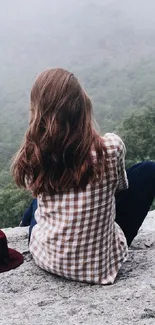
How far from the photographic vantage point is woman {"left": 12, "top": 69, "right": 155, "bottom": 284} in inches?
67.2

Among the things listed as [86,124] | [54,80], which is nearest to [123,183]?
[86,124]

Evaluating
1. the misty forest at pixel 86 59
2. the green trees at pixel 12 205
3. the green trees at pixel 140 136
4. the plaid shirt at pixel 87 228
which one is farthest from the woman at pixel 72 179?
the green trees at pixel 140 136

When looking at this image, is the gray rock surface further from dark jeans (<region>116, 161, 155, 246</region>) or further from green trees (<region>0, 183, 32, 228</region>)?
green trees (<region>0, 183, 32, 228</region>)

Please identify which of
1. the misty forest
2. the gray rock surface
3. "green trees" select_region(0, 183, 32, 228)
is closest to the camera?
the gray rock surface

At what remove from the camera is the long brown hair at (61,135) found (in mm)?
1700

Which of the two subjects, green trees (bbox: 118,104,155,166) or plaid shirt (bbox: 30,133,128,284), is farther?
green trees (bbox: 118,104,155,166)

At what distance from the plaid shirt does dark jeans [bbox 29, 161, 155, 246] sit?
10cm

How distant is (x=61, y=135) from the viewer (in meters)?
1.71

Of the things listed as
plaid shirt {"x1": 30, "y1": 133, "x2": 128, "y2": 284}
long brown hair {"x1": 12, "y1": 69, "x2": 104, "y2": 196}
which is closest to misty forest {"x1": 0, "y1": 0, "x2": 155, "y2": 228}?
plaid shirt {"x1": 30, "y1": 133, "x2": 128, "y2": 284}

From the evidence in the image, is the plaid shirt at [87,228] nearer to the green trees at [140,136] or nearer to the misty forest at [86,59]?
the misty forest at [86,59]

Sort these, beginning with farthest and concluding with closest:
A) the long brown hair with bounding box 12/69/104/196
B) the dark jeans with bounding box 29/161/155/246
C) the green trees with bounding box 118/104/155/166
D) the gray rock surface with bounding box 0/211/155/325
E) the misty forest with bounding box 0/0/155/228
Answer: the misty forest with bounding box 0/0/155/228 < the green trees with bounding box 118/104/155/166 < the dark jeans with bounding box 29/161/155/246 < the long brown hair with bounding box 12/69/104/196 < the gray rock surface with bounding box 0/211/155/325

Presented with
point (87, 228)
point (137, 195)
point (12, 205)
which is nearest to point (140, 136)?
point (12, 205)

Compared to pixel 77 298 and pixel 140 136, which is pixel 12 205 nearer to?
pixel 140 136

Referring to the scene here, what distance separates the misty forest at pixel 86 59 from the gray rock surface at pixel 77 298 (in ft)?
20.6
